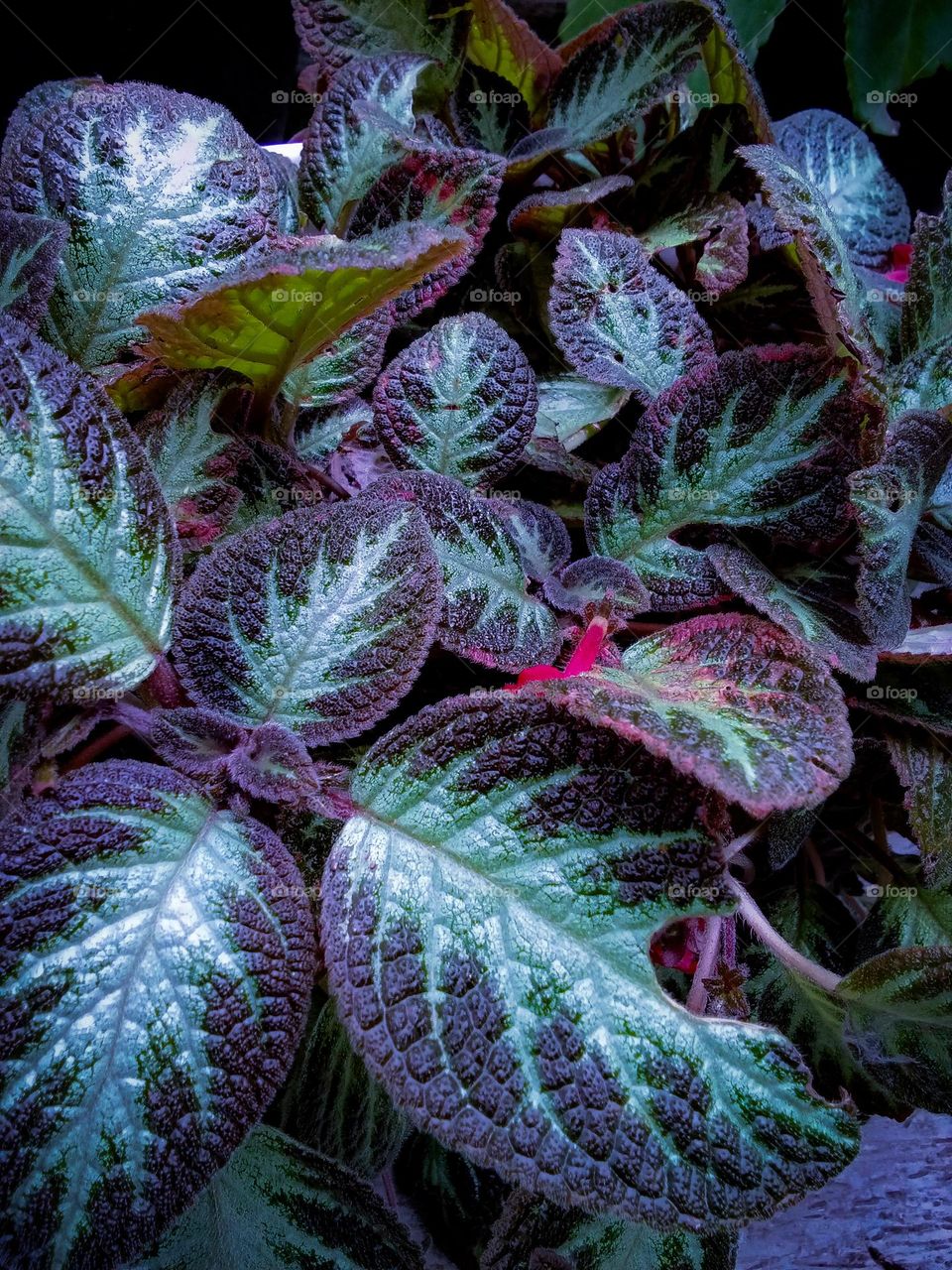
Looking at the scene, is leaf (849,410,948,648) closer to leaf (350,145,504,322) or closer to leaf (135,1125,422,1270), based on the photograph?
leaf (350,145,504,322)

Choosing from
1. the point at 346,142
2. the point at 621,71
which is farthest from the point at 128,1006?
the point at 621,71

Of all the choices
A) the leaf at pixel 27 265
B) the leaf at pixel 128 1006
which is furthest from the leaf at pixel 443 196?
the leaf at pixel 128 1006

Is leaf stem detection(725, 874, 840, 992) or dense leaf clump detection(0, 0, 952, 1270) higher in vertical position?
dense leaf clump detection(0, 0, 952, 1270)

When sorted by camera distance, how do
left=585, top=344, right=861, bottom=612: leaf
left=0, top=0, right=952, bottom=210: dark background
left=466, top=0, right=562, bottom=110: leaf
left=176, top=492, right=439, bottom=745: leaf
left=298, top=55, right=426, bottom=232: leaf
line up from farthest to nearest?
left=0, top=0, right=952, bottom=210: dark background
left=466, top=0, right=562, bottom=110: leaf
left=298, top=55, right=426, bottom=232: leaf
left=585, top=344, right=861, bottom=612: leaf
left=176, top=492, right=439, bottom=745: leaf

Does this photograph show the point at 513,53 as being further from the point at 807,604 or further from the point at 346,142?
the point at 807,604

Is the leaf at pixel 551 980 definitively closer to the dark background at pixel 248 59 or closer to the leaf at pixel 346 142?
the leaf at pixel 346 142

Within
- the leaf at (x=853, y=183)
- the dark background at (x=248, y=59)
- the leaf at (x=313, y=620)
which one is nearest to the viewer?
the leaf at (x=313, y=620)

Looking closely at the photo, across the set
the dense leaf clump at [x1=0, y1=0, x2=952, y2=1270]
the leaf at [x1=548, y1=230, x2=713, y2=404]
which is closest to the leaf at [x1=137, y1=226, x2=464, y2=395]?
the dense leaf clump at [x1=0, y1=0, x2=952, y2=1270]
